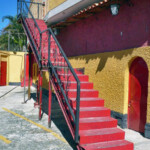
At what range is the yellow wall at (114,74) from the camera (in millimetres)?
6347

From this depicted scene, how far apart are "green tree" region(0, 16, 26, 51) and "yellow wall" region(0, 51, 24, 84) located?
91 centimetres

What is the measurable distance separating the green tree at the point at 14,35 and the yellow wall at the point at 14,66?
35.6 inches

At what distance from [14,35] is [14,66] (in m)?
5.45

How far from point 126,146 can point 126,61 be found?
9.14ft

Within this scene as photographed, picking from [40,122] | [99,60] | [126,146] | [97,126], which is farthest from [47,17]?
[126,146]

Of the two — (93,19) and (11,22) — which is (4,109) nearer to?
(93,19)

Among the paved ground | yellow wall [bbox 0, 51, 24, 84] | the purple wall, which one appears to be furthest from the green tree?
the paved ground

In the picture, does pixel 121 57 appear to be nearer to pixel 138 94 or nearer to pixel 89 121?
pixel 138 94

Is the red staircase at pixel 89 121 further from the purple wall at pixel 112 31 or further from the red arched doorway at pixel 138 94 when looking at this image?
the purple wall at pixel 112 31

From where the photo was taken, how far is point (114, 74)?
6910 millimetres

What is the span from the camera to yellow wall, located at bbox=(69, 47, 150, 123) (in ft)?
20.8

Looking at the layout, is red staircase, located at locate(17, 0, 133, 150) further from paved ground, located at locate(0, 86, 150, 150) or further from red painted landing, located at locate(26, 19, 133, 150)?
paved ground, located at locate(0, 86, 150, 150)

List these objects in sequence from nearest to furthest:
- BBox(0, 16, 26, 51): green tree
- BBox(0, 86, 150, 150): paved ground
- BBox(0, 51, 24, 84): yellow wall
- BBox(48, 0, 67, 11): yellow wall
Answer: BBox(0, 86, 150, 150): paved ground, BBox(48, 0, 67, 11): yellow wall, BBox(0, 51, 24, 84): yellow wall, BBox(0, 16, 26, 51): green tree

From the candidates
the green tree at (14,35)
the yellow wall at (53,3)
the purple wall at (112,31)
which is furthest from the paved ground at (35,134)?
the green tree at (14,35)
